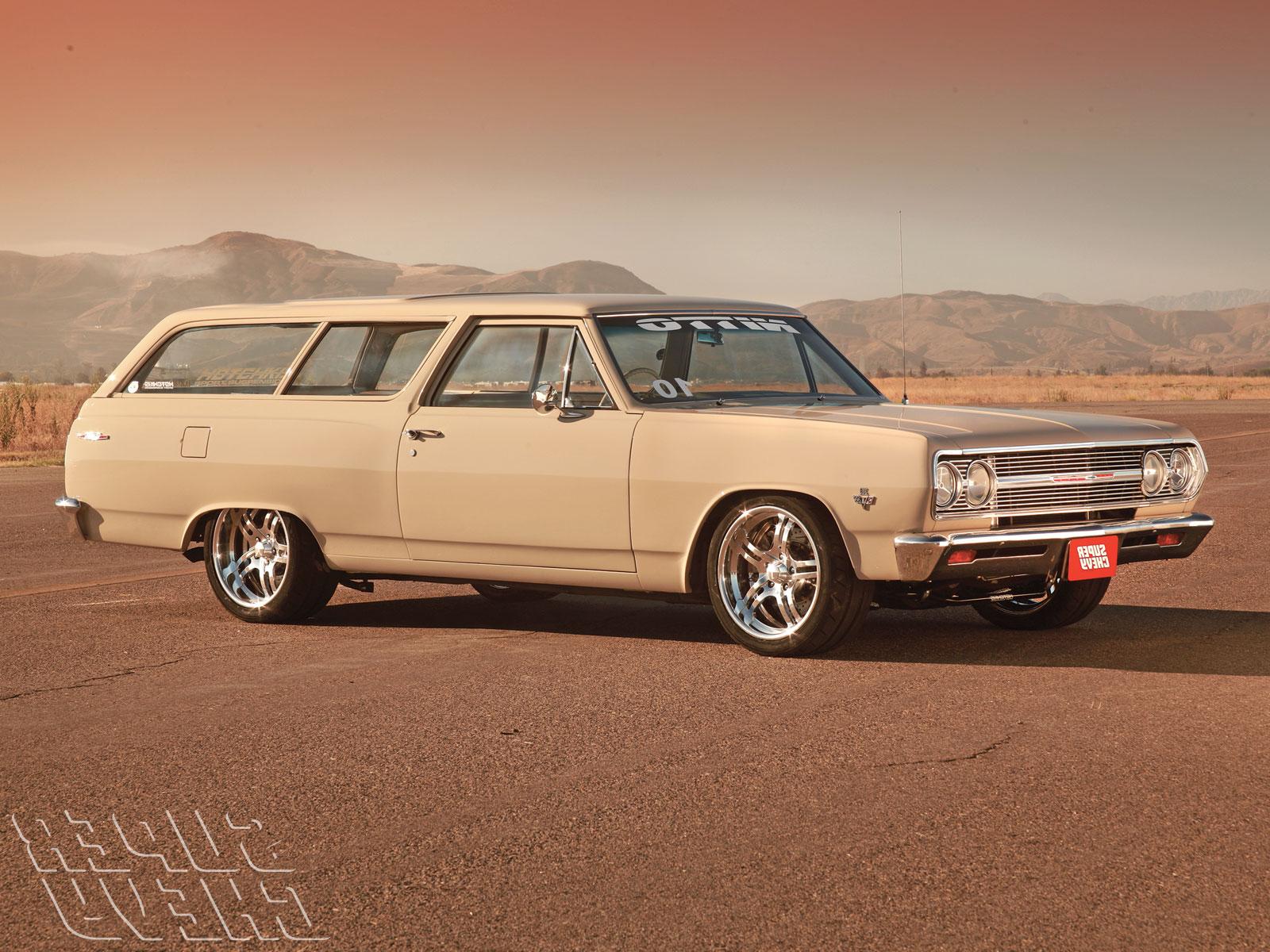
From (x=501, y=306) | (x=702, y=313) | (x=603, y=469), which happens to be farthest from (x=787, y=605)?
(x=501, y=306)

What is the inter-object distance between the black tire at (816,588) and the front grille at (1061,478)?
1.74 feet

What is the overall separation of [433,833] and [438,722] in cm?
154

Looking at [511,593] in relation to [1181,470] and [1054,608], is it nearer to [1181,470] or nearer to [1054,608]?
[1054,608]

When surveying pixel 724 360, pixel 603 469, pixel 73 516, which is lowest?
pixel 73 516

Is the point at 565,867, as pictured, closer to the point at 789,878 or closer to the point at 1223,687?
the point at 789,878

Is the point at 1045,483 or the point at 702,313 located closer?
the point at 1045,483

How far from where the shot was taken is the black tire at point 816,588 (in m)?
7.25

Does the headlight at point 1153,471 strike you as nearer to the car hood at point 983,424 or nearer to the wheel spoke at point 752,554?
the car hood at point 983,424

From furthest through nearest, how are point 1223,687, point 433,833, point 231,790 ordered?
→ point 1223,687 < point 231,790 < point 433,833

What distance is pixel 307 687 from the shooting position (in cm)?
702

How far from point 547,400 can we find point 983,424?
83.1 inches

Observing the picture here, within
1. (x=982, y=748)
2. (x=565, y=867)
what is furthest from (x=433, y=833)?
(x=982, y=748)

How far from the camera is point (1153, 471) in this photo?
7.76 metres

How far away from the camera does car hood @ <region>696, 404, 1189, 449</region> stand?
7.20m
